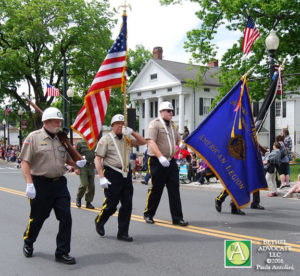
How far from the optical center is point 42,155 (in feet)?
16.8

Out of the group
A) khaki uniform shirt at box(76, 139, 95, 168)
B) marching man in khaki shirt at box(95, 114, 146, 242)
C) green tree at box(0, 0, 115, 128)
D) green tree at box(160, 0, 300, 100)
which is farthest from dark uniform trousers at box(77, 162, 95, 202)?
green tree at box(0, 0, 115, 128)

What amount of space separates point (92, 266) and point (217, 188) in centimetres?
933

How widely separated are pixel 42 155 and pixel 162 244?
89.1 inches

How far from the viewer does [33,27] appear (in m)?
32.5

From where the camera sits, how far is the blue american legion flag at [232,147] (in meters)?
7.71

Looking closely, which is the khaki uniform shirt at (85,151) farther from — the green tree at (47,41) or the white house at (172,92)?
the white house at (172,92)

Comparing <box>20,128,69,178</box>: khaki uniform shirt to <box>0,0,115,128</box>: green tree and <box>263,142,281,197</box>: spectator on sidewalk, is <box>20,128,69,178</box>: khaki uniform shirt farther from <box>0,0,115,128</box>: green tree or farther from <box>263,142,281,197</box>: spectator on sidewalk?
<box>0,0,115,128</box>: green tree

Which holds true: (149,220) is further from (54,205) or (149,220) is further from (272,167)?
(272,167)

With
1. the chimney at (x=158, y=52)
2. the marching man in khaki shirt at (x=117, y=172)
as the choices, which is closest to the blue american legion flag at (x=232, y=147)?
the marching man in khaki shirt at (x=117, y=172)

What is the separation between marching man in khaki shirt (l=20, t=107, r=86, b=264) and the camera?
508 cm

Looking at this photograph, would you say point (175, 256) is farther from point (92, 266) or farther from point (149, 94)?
point (149, 94)

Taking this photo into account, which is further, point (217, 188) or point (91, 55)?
point (91, 55)

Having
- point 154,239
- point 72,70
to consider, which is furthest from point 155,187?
point 72,70

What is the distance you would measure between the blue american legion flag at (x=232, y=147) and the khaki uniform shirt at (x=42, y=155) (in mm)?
3302
